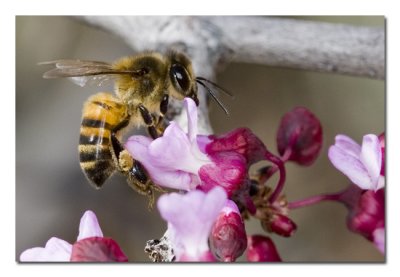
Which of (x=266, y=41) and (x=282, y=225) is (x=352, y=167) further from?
(x=266, y=41)

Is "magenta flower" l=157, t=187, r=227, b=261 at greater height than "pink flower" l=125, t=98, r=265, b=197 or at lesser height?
lesser

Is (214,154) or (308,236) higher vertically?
(214,154)

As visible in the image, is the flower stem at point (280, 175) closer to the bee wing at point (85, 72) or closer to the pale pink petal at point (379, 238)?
the pale pink petal at point (379, 238)

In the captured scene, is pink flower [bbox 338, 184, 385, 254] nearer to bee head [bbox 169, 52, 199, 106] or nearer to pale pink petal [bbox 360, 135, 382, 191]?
pale pink petal [bbox 360, 135, 382, 191]

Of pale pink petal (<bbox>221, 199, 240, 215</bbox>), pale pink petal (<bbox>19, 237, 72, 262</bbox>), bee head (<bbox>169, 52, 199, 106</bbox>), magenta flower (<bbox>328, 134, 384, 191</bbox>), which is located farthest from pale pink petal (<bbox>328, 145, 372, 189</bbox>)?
pale pink petal (<bbox>19, 237, 72, 262</bbox>)
